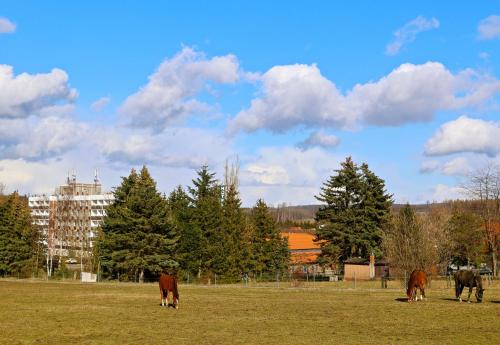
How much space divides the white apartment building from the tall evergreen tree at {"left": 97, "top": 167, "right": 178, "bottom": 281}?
18.3 metres

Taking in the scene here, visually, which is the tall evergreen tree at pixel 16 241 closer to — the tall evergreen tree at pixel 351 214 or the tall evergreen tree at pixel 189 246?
the tall evergreen tree at pixel 189 246

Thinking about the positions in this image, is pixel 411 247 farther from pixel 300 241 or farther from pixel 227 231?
pixel 300 241

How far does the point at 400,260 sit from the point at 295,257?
46050mm

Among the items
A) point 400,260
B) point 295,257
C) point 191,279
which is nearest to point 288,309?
point 400,260

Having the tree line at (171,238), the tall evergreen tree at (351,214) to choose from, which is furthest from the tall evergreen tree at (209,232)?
the tall evergreen tree at (351,214)

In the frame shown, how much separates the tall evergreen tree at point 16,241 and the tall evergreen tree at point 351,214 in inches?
1440

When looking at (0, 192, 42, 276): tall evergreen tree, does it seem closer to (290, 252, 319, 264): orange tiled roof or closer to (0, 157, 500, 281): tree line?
(0, 157, 500, 281): tree line

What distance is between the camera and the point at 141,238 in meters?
63.7

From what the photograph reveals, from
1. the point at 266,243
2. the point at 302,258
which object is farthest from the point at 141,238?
the point at 302,258

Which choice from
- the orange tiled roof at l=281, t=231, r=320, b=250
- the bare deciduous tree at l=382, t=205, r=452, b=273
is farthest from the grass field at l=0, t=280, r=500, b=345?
the orange tiled roof at l=281, t=231, r=320, b=250

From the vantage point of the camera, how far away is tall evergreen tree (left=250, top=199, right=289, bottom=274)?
247 ft

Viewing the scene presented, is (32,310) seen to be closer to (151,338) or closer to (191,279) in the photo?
(151,338)

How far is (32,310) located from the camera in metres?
27.1

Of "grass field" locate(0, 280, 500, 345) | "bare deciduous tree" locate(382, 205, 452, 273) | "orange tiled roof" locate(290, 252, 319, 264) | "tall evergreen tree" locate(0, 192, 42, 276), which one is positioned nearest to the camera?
"grass field" locate(0, 280, 500, 345)
